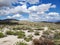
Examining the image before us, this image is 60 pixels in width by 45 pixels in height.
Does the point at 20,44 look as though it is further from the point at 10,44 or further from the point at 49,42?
the point at 49,42

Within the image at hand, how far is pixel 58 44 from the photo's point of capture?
2180 centimetres

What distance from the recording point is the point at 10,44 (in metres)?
22.9

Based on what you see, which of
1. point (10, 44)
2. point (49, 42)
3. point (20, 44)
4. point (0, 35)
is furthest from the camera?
point (0, 35)

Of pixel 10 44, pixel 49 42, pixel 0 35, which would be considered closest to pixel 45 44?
pixel 49 42

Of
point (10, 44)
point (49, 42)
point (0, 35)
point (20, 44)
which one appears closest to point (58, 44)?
point (49, 42)

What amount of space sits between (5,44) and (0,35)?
8132 mm

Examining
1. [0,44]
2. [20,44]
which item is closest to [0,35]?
[0,44]

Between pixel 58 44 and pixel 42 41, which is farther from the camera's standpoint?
pixel 58 44

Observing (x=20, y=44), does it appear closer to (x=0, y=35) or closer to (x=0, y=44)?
(x=0, y=44)

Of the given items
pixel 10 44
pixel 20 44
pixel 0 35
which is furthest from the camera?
pixel 0 35

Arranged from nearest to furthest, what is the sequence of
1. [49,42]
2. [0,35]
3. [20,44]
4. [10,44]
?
1. [49,42]
2. [20,44]
3. [10,44]
4. [0,35]

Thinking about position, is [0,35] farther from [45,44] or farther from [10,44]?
[45,44]

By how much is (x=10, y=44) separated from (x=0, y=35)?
8355mm

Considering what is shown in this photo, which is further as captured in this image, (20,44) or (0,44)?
(0,44)
